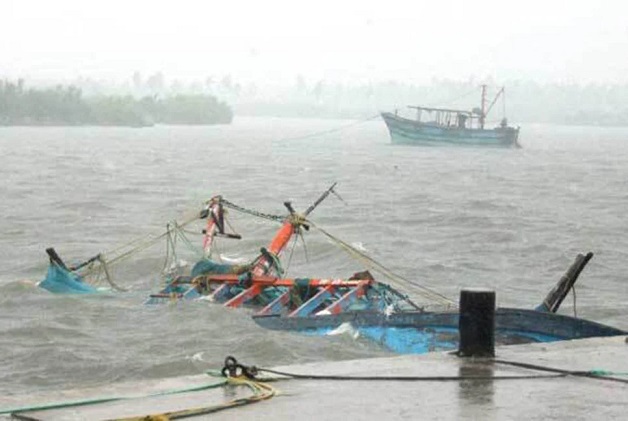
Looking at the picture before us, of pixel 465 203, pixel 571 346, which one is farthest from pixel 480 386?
pixel 465 203

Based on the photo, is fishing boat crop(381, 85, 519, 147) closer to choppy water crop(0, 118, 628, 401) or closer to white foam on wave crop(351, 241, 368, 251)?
choppy water crop(0, 118, 628, 401)

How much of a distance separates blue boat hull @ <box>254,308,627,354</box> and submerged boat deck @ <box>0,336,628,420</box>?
366 centimetres

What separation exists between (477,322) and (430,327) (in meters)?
5.68

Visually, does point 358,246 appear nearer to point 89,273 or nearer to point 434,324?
point 89,273

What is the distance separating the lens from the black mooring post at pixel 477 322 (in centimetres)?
977

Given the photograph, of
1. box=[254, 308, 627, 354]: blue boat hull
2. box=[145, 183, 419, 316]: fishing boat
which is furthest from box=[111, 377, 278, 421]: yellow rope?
box=[145, 183, 419, 316]: fishing boat

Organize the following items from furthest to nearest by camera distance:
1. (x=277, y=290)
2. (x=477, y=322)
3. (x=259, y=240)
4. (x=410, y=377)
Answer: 1. (x=259, y=240)
2. (x=277, y=290)
3. (x=477, y=322)
4. (x=410, y=377)

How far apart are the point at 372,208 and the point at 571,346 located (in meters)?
33.8

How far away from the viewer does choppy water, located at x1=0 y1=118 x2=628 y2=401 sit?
55.4 ft

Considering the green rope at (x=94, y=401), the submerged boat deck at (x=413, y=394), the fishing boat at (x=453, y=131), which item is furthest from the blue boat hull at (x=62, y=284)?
the fishing boat at (x=453, y=131)

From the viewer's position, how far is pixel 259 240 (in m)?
32.9

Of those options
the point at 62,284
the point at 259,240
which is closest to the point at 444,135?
the point at 259,240

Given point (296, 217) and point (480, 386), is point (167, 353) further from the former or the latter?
point (480, 386)

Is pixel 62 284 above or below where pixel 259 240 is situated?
above
